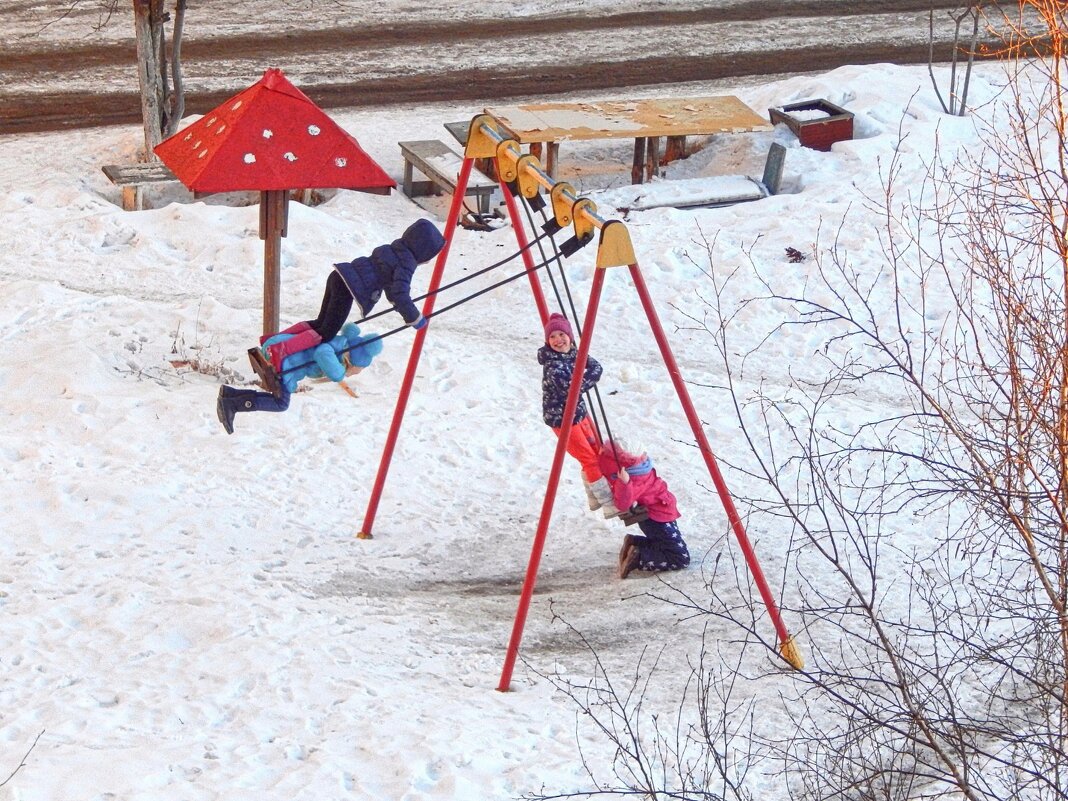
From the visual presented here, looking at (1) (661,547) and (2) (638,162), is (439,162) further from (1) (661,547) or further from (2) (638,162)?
(1) (661,547)

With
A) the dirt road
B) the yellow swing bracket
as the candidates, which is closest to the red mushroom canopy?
the yellow swing bracket

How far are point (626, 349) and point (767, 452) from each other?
1.76 m

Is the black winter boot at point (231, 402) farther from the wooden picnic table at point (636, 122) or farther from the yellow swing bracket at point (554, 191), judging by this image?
the wooden picnic table at point (636, 122)

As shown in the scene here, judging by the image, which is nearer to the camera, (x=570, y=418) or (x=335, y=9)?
(x=570, y=418)

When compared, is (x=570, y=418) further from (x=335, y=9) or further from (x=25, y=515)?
(x=335, y=9)

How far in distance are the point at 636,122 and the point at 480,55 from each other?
6.43 meters

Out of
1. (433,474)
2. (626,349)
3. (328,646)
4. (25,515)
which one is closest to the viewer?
(328,646)

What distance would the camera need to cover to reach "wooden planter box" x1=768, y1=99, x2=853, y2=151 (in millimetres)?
13305

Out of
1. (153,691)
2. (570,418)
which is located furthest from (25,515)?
(570,418)

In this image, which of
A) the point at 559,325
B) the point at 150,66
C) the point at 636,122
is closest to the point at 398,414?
the point at 559,325

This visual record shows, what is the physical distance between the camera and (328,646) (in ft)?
21.9

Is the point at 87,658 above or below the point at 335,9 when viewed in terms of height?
below

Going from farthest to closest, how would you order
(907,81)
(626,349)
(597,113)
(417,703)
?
(907,81) < (597,113) < (626,349) < (417,703)

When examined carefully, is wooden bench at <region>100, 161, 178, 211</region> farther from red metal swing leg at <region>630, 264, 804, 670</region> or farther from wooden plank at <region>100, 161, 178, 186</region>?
red metal swing leg at <region>630, 264, 804, 670</region>
